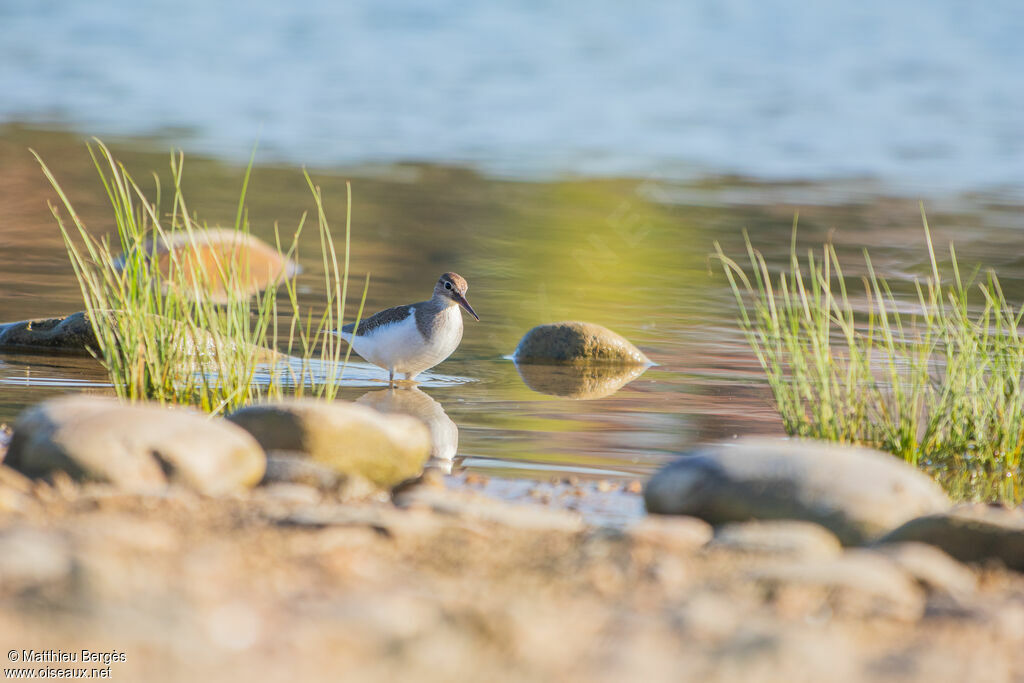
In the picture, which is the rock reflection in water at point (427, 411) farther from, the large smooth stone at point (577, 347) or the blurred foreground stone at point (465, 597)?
the blurred foreground stone at point (465, 597)

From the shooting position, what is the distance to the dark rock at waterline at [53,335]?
8.54 meters

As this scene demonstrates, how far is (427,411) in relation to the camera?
25.0 ft

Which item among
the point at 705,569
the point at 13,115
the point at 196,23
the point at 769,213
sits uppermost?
the point at 196,23

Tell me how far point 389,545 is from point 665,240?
1077cm

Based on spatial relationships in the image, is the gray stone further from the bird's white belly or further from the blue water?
the blue water

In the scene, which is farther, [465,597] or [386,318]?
[386,318]

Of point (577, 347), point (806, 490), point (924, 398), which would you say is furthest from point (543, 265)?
point (806, 490)

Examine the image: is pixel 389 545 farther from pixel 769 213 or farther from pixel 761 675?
pixel 769 213

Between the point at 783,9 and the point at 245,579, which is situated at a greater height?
the point at 783,9

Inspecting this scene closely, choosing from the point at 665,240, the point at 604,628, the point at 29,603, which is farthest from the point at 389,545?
the point at 665,240

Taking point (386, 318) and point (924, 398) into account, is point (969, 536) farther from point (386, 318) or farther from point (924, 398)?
point (386, 318)

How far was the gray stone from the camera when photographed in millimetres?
4324

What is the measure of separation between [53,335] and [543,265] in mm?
5553

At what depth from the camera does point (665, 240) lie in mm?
14586
